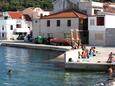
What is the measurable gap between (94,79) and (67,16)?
156 feet

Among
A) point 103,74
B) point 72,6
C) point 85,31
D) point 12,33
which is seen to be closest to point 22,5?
point 12,33

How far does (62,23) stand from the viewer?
296 ft

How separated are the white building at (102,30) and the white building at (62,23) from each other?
14.1 feet

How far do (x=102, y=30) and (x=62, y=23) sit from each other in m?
11.4

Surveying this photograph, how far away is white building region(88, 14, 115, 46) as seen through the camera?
8031 centimetres

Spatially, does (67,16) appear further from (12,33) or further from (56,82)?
(56,82)

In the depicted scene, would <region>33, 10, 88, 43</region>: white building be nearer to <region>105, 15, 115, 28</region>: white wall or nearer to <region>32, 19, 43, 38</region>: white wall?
<region>32, 19, 43, 38</region>: white wall

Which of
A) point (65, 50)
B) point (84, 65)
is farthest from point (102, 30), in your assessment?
point (84, 65)

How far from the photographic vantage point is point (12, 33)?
379 feet

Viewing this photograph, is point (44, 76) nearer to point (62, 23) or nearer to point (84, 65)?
point (84, 65)

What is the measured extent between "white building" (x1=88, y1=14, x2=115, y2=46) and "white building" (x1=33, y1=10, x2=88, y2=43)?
4.31 metres

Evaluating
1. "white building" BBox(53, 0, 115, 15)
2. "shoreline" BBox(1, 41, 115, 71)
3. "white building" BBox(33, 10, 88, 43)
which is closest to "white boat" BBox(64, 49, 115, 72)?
"shoreline" BBox(1, 41, 115, 71)

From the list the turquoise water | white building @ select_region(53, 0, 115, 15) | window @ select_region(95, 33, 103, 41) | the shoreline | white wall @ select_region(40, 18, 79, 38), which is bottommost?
the turquoise water

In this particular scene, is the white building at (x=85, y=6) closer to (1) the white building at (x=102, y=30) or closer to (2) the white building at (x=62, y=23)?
(2) the white building at (x=62, y=23)
